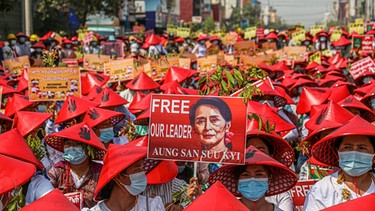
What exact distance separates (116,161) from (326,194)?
141cm

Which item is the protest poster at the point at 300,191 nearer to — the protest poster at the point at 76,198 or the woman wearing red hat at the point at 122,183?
the woman wearing red hat at the point at 122,183

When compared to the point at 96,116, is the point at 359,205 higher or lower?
higher

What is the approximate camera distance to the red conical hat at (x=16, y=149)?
17.3 ft

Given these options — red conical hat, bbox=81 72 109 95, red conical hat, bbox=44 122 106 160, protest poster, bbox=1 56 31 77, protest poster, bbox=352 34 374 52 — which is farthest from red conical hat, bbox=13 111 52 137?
protest poster, bbox=352 34 374 52

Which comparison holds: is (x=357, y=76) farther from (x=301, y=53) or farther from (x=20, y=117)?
(x=20, y=117)

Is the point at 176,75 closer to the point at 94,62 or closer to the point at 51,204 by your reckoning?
the point at 94,62

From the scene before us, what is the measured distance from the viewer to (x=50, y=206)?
344 centimetres

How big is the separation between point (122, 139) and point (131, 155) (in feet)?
10.4

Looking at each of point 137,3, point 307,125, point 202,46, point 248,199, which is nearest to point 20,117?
point 307,125

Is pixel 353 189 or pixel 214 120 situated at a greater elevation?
pixel 214 120

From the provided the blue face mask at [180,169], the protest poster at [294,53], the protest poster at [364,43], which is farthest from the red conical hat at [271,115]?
the protest poster at [364,43]

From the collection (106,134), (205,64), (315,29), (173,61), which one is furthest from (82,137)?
(315,29)

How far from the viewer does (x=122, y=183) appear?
445 centimetres

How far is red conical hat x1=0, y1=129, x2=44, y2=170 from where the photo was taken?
5.27 meters
